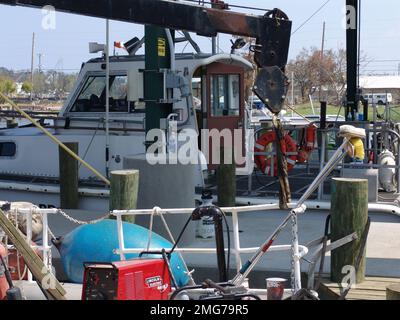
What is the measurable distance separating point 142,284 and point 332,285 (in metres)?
2.31

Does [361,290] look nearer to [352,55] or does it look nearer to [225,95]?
[225,95]

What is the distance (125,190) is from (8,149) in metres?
4.63

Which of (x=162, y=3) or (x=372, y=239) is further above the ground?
(x=162, y=3)

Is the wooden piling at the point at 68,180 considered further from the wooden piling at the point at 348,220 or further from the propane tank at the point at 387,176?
the wooden piling at the point at 348,220

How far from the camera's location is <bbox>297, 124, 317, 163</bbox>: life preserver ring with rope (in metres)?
10.7

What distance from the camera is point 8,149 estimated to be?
11.6 m

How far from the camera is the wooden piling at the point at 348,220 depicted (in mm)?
6383

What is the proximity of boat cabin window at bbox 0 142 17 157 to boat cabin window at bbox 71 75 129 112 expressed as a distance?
1249mm

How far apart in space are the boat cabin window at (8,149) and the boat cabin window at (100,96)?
4.10 ft

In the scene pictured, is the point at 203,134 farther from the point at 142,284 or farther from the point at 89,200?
the point at 142,284

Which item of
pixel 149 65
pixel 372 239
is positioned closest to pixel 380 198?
pixel 372 239

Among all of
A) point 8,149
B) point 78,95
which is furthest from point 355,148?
point 8,149
